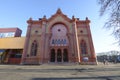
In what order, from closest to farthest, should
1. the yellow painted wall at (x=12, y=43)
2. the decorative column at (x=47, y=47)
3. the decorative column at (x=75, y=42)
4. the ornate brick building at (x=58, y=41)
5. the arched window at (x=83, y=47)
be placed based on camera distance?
the decorative column at (x=75, y=42)
the decorative column at (x=47, y=47)
the ornate brick building at (x=58, y=41)
the arched window at (x=83, y=47)
the yellow painted wall at (x=12, y=43)

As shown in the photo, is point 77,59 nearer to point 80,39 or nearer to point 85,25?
point 80,39

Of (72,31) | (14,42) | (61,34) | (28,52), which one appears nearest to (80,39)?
(72,31)

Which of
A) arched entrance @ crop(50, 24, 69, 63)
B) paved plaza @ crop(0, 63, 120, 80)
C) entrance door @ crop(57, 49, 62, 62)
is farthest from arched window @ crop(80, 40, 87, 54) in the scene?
paved plaza @ crop(0, 63, 120, 80)

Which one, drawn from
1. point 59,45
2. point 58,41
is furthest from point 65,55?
point 58,41

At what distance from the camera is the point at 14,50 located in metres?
37.3

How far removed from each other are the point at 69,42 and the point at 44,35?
8.10 metres

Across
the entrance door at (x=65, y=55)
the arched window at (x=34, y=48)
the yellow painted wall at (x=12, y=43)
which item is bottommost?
the entrance door at (x=65, y=55)

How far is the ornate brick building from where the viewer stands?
3231cm

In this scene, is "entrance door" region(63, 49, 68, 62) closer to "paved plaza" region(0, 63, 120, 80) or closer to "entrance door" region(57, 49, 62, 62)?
"entrance door" region(57, 49, 62, 62)

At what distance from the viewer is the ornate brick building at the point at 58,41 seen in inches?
1272

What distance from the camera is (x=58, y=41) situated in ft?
113

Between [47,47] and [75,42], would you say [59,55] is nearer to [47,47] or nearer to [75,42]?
[47,47]

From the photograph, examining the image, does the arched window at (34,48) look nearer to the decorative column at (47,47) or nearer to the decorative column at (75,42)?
the decorative column at (47,47)

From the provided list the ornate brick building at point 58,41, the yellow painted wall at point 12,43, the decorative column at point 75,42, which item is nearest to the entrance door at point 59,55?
the ornate brick building at point 58,41
